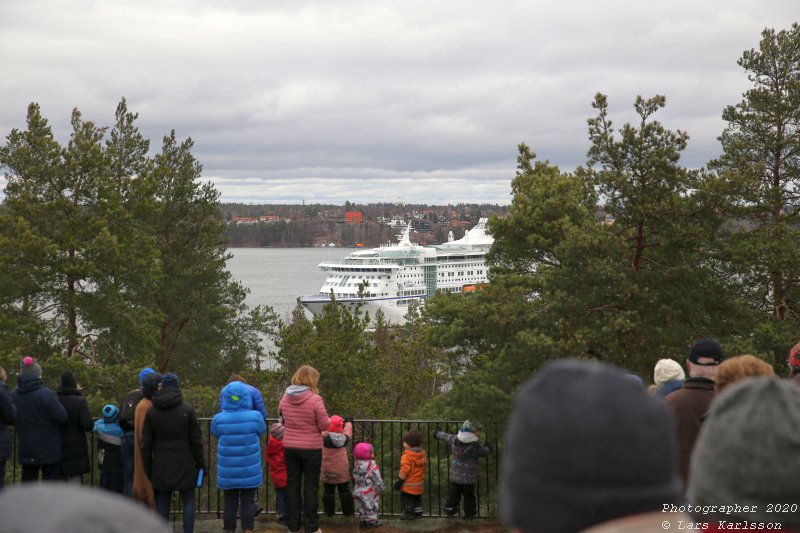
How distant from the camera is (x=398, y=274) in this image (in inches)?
2682

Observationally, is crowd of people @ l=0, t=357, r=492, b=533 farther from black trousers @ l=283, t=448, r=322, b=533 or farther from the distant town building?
the distant town building

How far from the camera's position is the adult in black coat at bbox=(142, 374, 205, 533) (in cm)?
618

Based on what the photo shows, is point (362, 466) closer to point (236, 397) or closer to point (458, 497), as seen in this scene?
point (458, 497)

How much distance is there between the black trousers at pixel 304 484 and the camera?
22.3ft

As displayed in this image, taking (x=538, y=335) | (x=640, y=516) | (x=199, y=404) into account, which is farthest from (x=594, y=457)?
(x=199, y=404)

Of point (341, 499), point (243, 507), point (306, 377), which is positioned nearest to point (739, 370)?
point (306, 377)

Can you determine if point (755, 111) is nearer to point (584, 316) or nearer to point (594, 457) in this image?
point (584, 316)

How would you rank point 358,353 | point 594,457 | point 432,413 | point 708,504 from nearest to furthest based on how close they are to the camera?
point 594,457 < point 708,504 < point 432,413 < point 358,353

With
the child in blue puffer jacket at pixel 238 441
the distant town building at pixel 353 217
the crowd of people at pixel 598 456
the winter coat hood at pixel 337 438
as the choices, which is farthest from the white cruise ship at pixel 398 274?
the distant town building at pixel 353 217

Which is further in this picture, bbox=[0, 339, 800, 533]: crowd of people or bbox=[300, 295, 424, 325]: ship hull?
bbox=[300, 295, 424, 325]: ship hull

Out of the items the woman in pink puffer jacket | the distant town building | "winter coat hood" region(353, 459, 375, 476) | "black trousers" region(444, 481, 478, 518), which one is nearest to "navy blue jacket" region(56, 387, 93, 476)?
the woman in pink puffer jacket

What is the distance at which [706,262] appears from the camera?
55.2 ft

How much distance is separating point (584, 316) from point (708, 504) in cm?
1429

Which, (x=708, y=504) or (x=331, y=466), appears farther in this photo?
(x=331, y=466)
